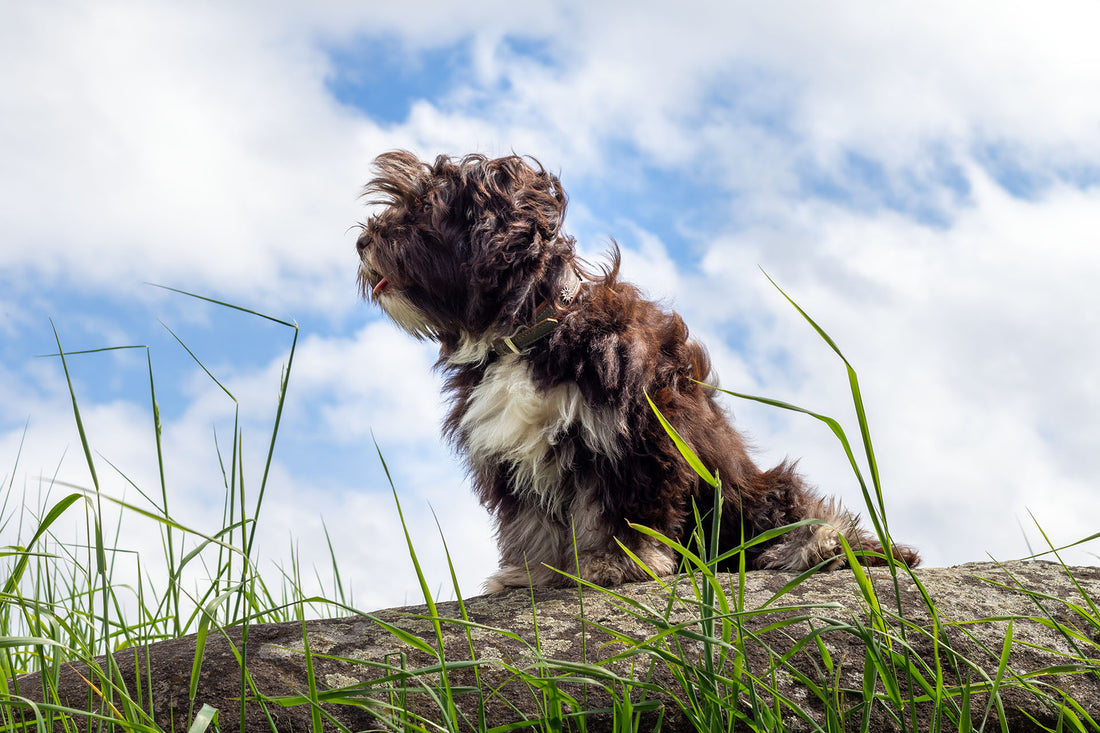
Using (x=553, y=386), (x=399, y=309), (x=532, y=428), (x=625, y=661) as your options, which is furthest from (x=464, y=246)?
(x=625, y=661)

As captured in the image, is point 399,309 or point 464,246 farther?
point 399,309

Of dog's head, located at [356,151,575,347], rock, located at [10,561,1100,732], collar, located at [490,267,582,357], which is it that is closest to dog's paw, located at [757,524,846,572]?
rock, located at [10,561,1100,732]

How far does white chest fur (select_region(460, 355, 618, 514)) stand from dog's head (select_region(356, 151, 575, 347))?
0.28 meters

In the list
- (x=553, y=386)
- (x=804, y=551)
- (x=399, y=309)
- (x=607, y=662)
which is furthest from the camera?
(x=399, y=309)

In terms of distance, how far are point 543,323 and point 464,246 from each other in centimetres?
55

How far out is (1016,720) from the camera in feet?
8.68

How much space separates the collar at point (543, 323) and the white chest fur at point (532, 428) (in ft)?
0.22

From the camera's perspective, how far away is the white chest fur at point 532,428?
371 centimetres

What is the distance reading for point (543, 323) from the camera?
3824 mm

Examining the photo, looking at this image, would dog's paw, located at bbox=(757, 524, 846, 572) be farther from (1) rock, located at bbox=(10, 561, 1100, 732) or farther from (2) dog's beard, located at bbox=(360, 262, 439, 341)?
(2) dog's beard, located at bbox=(360, 262, 439, 341)

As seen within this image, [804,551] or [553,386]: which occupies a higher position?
[553,386]

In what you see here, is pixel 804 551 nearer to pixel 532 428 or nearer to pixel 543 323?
pixel 532 428

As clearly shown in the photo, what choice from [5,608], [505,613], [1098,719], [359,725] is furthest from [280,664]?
[1098,719]

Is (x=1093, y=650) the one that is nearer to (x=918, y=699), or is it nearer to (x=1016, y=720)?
(x=1016, y=720)
